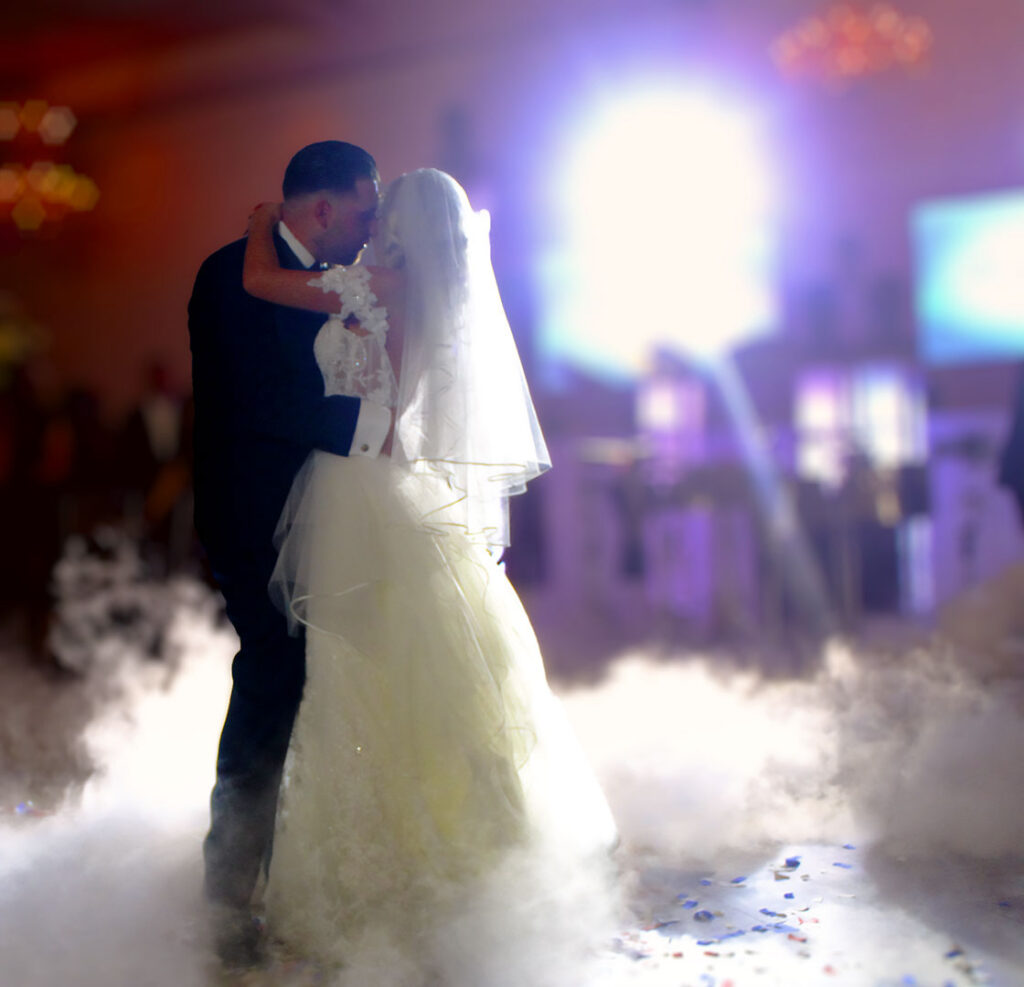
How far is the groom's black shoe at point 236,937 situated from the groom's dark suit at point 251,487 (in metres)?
0.02

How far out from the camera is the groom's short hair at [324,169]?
171 cm

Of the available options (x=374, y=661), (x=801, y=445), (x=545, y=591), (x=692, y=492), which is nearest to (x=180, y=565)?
(x=545, y=591)

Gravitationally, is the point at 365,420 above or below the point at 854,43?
below

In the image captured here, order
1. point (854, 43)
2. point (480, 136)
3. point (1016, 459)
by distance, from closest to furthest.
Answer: point (1016, 459) → point (854, 43) → point (480, 136)

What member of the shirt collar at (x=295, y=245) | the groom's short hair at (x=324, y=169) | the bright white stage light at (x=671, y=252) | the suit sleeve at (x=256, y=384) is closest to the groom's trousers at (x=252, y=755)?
the suit sleeve at (x=256, y=384)

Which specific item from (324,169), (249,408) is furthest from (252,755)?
(324,169)

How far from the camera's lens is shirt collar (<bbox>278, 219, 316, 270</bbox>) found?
1.75 m

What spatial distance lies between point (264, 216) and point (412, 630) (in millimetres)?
707

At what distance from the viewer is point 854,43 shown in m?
6.15

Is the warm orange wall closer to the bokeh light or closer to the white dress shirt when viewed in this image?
the bokeh light

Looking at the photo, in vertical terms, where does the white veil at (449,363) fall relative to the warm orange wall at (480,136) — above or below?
below

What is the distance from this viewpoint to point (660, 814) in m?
2.25

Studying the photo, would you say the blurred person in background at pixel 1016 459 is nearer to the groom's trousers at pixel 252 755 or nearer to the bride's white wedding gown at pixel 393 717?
the bride's white wedding gown at pixel 393 717

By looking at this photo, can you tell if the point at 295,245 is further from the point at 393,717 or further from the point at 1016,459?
the point at 1016,459
